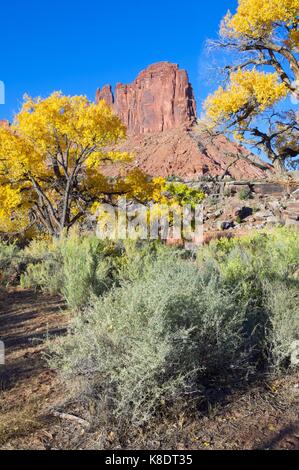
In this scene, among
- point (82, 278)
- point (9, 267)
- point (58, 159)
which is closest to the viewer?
point (82, 278)

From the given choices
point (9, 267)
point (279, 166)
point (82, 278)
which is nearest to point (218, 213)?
point (279, 166)

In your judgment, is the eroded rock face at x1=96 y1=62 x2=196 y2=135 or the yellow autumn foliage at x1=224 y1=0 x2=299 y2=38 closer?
the yellow autumn foliage at x1=224 y1=0 x2=299 y2=38

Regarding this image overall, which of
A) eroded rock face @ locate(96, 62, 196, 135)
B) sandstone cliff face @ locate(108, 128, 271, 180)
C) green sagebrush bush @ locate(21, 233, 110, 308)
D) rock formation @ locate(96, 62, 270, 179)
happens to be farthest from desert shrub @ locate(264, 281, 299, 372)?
eroded rock face @ locate(96, 62, 196, 135)

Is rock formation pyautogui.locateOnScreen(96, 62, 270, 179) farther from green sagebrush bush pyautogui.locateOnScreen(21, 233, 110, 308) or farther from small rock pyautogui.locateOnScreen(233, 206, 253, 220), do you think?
green sagebrush bush pyautogui.locateOnScreen(21, 233, 110, 308)

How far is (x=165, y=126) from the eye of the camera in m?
109

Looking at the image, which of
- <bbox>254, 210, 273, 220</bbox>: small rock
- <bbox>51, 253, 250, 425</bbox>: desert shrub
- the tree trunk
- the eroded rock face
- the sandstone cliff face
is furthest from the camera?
the eroded rock face

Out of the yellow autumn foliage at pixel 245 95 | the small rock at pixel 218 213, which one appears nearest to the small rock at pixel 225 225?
the small rock at pixel 218 213

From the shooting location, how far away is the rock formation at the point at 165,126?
3187 inches

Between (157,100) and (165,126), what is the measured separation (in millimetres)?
12580

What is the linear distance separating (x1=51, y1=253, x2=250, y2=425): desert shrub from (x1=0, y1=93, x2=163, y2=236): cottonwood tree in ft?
24.7

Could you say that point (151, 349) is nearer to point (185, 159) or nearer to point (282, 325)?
point (282, 325)

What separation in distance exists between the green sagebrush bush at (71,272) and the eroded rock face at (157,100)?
9870 centimetres

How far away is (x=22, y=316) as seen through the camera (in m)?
5.49

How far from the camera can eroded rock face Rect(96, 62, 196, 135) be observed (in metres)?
108
